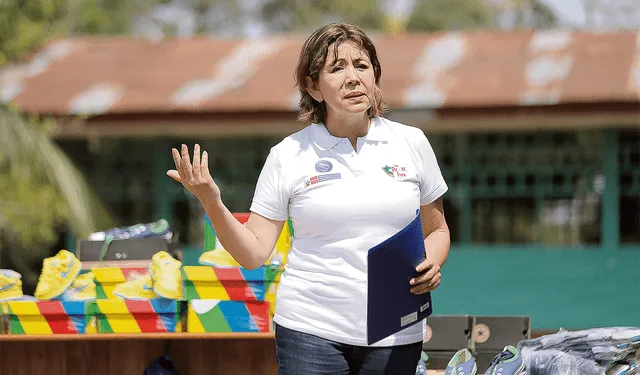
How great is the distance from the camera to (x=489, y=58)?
9.02 m

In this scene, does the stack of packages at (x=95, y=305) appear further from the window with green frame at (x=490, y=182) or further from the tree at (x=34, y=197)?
the window with green frame at (x=490, y=182)

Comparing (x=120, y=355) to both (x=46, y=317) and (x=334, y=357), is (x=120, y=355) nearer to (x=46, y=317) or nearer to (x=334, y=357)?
(x=46, y=317)

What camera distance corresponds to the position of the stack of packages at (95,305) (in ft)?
12.2

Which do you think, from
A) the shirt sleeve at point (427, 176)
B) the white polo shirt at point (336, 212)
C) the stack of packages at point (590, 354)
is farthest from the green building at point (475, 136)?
the white polo shirt at point (336, 212)

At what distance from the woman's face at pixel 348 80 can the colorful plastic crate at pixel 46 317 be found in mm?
1833

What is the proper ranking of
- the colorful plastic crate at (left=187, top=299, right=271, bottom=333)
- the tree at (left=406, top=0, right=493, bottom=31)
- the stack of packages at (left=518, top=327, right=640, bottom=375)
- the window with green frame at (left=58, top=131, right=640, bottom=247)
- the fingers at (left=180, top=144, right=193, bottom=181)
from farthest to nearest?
1. the tree at (left=406, top=0, right=493, bottom=31)
2. the window with green frame at (left=58, top=131, right=640, bottom=247)
3. the colorful plastic crate at (left=187, top=299, right=271, bottom=333)
4. the stack of packages at (left=518, top=327, right=640, bottom=375)
5. the fingers at (left=180, top=144, right=193, bottom=181)

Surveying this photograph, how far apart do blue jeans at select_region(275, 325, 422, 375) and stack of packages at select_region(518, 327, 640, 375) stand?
1.05 m

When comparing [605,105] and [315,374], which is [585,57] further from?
[315,374]

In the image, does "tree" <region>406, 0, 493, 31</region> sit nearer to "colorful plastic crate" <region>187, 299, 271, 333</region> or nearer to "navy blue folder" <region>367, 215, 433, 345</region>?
"colorful plastic crate" <region>187, 299, 271, 333</region>

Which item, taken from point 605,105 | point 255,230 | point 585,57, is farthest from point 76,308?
point 585,57

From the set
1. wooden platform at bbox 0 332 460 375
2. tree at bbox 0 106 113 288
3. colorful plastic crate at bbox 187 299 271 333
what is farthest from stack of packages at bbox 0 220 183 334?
tree at bbox 0 106 113 288

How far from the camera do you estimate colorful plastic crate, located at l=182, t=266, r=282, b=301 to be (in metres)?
3.69

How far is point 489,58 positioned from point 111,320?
6.10 m

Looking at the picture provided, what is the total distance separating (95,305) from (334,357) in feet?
5.77
